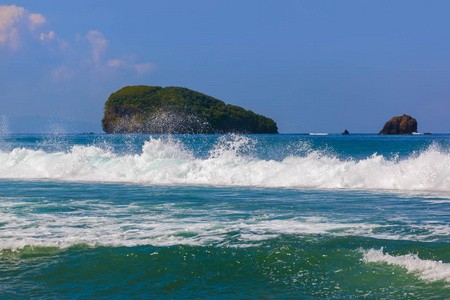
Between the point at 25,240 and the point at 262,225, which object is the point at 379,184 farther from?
the point at 25,240

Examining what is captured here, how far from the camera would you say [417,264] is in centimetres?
762

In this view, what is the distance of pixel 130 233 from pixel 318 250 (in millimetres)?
3920

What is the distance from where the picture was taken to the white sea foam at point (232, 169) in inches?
796

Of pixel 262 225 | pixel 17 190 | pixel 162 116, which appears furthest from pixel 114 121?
pixel 262 225

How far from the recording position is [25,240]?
9.38 metres

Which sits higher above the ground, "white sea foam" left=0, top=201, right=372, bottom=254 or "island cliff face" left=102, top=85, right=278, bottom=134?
"island cliff face" left=102, top=85, right=278, bottom=134

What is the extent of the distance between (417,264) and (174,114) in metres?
145

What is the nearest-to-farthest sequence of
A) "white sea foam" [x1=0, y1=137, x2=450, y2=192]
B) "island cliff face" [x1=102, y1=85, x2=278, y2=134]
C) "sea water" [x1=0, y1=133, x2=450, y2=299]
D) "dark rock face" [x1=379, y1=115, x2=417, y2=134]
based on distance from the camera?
"sea water" [x1=0, y1=133, x2=450, y2=299], "white sea foam" [x1=0, y1=137, x2=450, y2=192], "dark rock face" [x1=379, y1=115, x2=417, y2=134], "island cliff face" [x1=102, y1=85, x2=278, y2=134]

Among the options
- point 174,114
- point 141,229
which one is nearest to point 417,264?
point 141,229

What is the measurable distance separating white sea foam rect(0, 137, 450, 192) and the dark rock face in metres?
115

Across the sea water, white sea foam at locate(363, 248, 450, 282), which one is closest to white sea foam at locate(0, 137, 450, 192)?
the sea water

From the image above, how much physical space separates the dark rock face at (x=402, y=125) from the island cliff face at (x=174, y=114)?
124ft

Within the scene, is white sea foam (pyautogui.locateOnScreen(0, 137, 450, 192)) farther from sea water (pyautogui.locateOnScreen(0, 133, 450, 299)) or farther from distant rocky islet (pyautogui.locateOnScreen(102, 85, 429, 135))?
distant rocky islet (pyautogui.locateOnScreen(102, 85, 429, 135))

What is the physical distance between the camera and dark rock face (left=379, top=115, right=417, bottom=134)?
437ft
